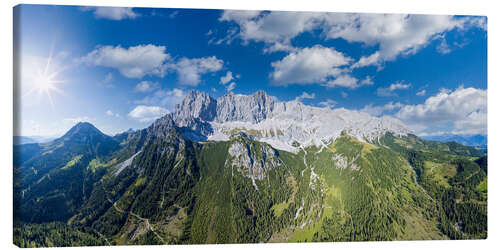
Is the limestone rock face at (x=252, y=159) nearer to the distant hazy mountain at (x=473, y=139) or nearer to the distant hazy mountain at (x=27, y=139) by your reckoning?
the distant hazy mountain at (x=473, y=139)

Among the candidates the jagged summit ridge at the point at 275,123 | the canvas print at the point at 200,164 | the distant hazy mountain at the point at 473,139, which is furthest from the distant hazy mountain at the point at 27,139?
the jagged summit ridge at the point at 275,123

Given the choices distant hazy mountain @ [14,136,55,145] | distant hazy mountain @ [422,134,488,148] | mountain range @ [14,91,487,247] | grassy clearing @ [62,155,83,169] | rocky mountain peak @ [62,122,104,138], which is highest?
rocky mountain peak @ [62,122,104,138]

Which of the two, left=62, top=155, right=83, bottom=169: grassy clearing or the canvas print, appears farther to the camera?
left=62, top=155, right=83, bottom=169: grassy clearing

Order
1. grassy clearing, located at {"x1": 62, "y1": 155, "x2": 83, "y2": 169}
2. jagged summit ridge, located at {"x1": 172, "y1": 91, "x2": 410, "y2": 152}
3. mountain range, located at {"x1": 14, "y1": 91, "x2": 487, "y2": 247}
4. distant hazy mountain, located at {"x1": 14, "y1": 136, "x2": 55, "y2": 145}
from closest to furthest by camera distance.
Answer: distant hazy mountain, located at {"x1": 14, "y1": 136, "x2": 55, "y2": 145} < mountain range, located at {"x1": 14, "y1": 91, "x2": 487, "y2": 247} < grassy clearing, located at {"x1": 62, "y1": 155, "x2": 83, "y2": 169} < jagged summit ridge, located at {"x1": 172, "y1": 91, "x2": 410, "y2": 152}

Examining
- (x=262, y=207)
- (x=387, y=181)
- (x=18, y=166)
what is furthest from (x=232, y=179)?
(x=18, y=166)

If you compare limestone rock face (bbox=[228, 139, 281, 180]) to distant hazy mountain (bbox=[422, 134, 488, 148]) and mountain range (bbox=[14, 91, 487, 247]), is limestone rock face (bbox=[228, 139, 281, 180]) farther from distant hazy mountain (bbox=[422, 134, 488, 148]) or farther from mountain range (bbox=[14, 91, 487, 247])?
distant hazy mountain (bbox=[422, 134, 488, 148])

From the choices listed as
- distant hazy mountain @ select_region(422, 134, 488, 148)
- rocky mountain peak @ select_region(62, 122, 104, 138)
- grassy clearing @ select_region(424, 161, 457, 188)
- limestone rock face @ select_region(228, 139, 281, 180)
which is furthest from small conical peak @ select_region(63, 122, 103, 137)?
grassy clearing @ select_region(424, 161, 457, 188)

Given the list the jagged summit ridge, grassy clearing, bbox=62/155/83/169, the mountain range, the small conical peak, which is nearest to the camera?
the mountain range

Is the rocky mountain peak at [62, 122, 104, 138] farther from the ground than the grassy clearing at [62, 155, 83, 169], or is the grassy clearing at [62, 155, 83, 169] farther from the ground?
the rocky mountain peak at [62, 122, 104, 138]
